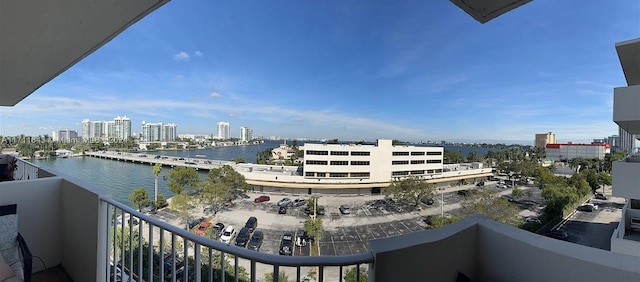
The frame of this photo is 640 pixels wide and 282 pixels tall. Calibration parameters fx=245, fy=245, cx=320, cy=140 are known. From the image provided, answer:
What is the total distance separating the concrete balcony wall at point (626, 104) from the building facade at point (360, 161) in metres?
18.1

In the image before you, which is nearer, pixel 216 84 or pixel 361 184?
pixel 361 184

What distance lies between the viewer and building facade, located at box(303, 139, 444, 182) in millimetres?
21688

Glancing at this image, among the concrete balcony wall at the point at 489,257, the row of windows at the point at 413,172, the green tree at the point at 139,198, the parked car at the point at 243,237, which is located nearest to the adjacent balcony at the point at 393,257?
the concrete balcony wall at the point at 489,257

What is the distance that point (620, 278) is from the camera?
648 millimetres

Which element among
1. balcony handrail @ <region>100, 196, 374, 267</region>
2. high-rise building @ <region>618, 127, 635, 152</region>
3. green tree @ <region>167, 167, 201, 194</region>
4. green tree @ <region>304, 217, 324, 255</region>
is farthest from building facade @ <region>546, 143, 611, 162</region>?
green tree @ <region>167, 167, 201, 194</region>

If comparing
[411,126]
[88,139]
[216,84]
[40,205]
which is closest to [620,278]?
[40,205]

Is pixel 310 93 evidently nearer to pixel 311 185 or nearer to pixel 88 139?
pixel 311 185

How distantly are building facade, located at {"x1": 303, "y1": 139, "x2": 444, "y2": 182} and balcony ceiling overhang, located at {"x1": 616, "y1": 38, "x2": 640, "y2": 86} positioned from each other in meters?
17.2

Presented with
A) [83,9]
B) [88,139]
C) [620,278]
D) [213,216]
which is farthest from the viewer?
[88,139]

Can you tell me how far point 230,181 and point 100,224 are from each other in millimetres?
18693

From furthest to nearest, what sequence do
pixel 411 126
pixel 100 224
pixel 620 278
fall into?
1. pixel 411 126
2. pixel 100 224
3. pixel 620 278

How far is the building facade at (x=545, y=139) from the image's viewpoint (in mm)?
45881

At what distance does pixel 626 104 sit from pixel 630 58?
64.5 inches

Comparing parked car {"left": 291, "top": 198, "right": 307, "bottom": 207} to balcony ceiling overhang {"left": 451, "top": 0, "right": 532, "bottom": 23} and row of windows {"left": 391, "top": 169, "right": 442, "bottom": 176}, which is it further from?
balcony ceiling overhang {"left": 451, "top": 0, "right": 532, "bottom": 23}
